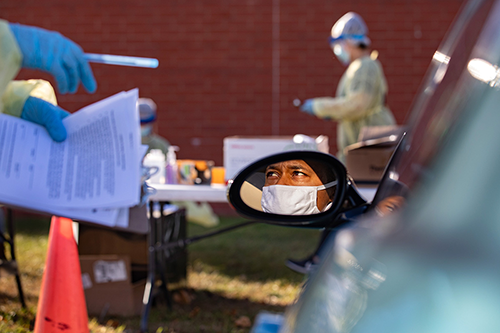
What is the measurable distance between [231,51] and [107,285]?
396 centimetres

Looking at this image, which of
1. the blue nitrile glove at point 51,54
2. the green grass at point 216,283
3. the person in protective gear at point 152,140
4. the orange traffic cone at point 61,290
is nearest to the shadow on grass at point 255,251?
the green grass at point 216,283

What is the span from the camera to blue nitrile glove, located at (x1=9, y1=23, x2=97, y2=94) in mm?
1471

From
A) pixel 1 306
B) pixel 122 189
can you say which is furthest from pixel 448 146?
pixel 1 306

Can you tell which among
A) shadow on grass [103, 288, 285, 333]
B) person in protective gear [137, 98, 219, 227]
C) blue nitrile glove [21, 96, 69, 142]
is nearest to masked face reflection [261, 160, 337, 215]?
blue nitrile glove [21, 96, 69, 142]

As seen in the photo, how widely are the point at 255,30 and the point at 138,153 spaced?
5.06 metres

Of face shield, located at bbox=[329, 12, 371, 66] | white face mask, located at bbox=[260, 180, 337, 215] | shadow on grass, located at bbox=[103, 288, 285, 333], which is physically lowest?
shadow on grass, located at bbox=[103, 288, 285, 333]

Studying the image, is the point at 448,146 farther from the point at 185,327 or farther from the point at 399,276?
the point at 185,327

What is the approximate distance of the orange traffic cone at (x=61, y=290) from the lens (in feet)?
4.53

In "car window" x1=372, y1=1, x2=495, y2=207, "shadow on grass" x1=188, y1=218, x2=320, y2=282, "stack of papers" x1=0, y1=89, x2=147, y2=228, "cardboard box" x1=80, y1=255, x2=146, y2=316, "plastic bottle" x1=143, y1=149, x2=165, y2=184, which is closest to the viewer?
"car window" x1=372, y1=1, x2=495, y2=207

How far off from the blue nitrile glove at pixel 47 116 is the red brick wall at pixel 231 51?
4809mm

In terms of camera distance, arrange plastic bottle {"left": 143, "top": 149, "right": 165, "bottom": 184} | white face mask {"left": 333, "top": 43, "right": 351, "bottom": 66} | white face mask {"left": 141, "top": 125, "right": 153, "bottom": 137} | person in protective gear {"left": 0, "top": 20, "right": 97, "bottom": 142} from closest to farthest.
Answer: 1. person in protective gear {"left": 0, "top": 20, "right": 97, "bottom": 142}
2. plastic bottle {"left": 143, "top": 149, "right": 165, "bottom": 184}
3. white face mask {"left": 333, "top": 43, "right": 351, "bottom": 66}
4. white face mask {"left": 141, "top": 125, "right": 153, "bottom": 137}

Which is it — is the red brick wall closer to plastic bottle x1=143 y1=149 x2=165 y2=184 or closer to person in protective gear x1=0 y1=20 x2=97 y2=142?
plastic bottle x1=143 y1=149 x2=165 y2=184

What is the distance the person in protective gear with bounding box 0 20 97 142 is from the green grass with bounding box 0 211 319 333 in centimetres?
116

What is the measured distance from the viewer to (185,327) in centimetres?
268
